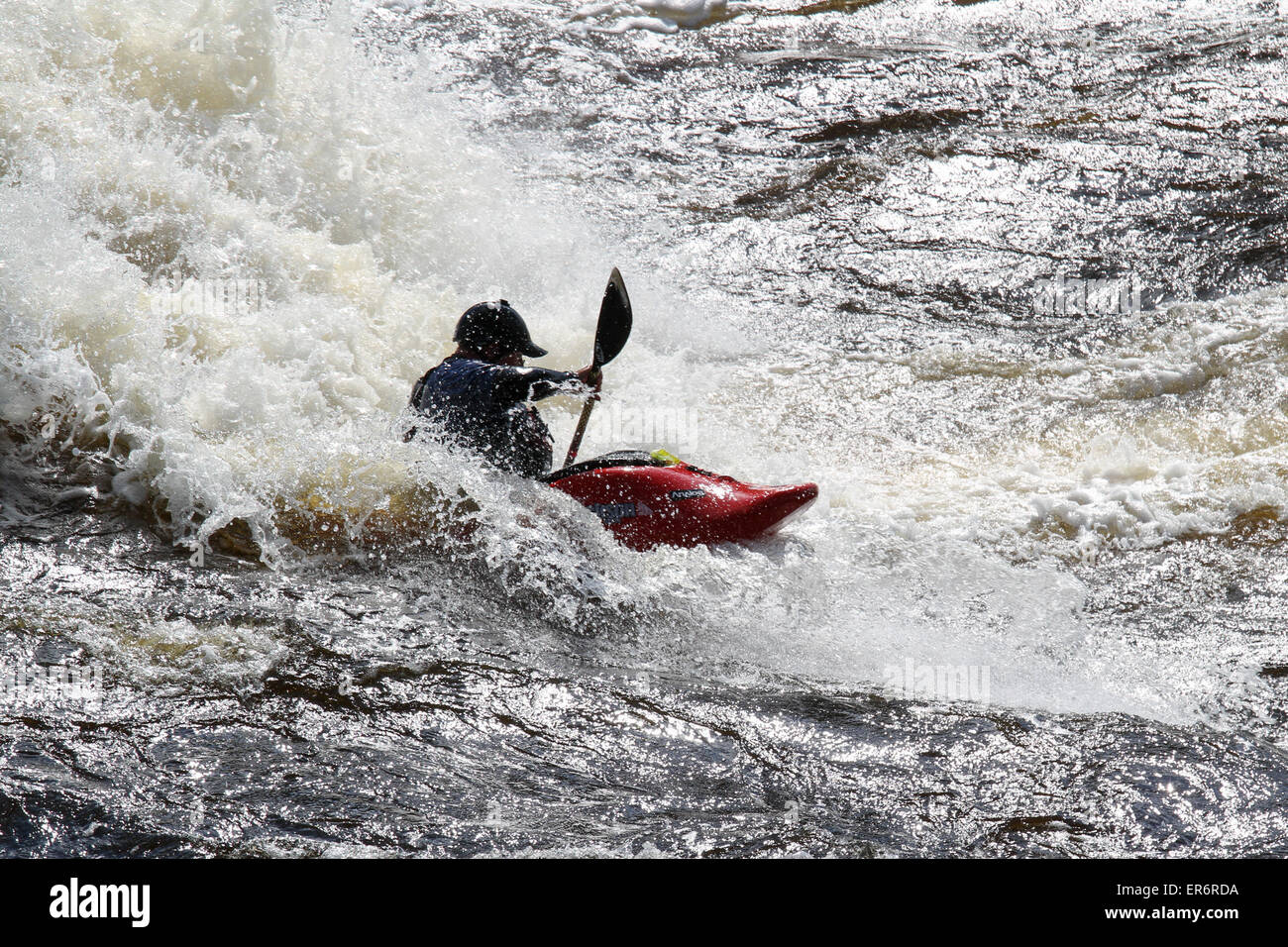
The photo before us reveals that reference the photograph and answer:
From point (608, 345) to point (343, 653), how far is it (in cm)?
189

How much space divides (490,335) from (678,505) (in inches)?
45.9

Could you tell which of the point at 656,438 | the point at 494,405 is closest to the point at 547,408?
the point at 656,438

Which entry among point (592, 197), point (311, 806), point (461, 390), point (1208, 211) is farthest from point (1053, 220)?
point (311, 806)

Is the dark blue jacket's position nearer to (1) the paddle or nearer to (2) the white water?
(2) the white water

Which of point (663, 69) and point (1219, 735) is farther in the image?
point (663, 69)

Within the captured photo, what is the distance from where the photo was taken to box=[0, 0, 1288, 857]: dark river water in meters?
3.07

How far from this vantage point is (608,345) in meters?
4.82

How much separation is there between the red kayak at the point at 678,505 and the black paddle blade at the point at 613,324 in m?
0.62

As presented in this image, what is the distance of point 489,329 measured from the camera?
15.6 feet

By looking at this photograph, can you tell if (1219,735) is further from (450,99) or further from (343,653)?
(450,99)

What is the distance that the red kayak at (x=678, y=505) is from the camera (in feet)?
14.2

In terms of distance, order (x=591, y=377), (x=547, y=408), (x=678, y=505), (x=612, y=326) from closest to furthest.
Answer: (x=678, y=505)
(x=591, y=377)
(x=612, y=326)
(x=547, y=408)

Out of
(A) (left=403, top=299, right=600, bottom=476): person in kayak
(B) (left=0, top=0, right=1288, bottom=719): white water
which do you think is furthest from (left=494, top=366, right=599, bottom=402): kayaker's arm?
(B) (left=0, top=0, right=1288, bottom=719): white water

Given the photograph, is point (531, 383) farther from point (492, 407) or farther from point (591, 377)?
point (591, 377)
